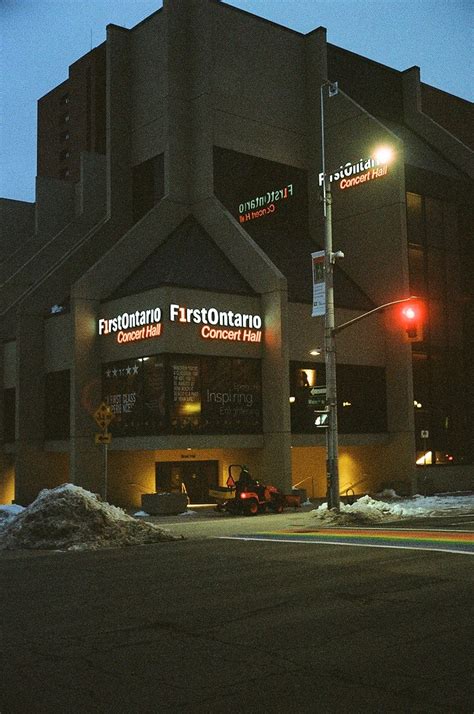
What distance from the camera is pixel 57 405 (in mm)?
39312

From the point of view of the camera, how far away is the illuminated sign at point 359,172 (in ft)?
134

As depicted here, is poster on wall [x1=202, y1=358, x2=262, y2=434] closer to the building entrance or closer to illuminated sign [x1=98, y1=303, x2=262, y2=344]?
illuminated sign [x1=98, y1=303, x2=262, y2=344]

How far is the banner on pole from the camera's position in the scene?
27172 mm

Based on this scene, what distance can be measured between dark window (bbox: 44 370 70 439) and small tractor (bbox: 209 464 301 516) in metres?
11.0

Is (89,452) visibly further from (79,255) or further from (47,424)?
(79,255)

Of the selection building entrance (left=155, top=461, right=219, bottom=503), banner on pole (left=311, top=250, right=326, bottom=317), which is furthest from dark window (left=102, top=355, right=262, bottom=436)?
banner on pole (left=311, top=250, right=326, bottom=317)

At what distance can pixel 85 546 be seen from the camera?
19219 mm

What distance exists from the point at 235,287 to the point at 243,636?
28072 mm

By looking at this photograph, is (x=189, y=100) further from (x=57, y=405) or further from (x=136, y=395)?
(x=57, y=405)

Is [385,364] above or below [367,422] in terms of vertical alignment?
above

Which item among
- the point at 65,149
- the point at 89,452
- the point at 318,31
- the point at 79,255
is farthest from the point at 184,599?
Answer: the point at 65,149

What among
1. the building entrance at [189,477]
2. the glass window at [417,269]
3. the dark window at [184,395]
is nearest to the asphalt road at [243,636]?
the dark window at [184,395]

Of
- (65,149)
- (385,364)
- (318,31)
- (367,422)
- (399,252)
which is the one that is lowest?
(367,422)

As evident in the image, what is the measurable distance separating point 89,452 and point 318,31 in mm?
26735
